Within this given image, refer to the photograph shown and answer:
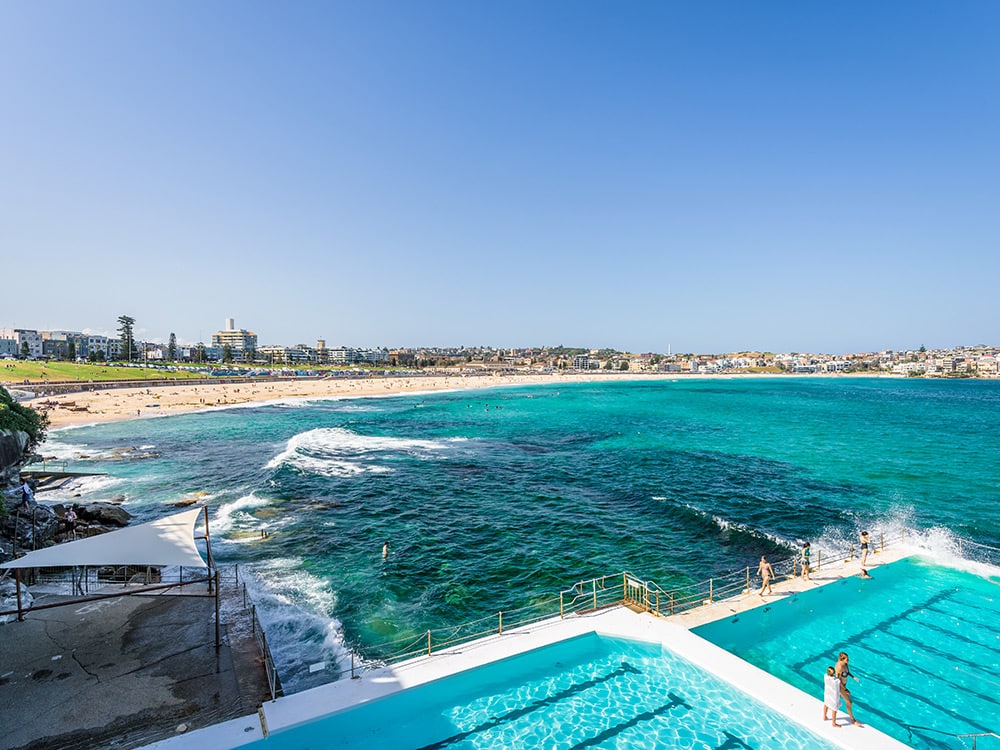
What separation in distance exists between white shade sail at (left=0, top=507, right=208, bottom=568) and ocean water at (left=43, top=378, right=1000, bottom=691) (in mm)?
4259

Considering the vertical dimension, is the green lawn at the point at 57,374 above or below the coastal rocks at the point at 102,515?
above

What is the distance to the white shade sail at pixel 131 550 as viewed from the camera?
30.8ft

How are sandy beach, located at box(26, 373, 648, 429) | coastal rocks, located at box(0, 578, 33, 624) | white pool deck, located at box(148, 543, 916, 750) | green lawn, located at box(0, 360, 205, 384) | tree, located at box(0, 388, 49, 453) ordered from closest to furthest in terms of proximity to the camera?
white pool deck, located at box(148, 543, 916, 750) → coastal rocks, located at box(0, 578, 33, 624) → tree, located at box(0, 388, 49, 453) → sandy beach, located at box(26, 373, 648, 429) → green lawn, located at box(0, 360, 205, 384)

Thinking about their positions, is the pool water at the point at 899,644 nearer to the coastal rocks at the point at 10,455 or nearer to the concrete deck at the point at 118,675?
the concrete deck at the point at 118,675

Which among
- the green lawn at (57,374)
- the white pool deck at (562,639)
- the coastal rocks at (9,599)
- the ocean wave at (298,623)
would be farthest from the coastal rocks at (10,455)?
the green lawn at (57,374)

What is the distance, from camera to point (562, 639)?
11.3 meters

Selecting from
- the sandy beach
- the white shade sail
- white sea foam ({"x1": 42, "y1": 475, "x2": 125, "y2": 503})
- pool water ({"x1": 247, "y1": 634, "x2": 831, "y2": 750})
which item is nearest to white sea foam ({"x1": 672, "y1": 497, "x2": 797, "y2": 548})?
pool water ({"x1": 247, "y1": 634, "x2": 831, "y2": 750})

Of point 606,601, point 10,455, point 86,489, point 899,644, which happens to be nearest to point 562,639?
point 606,601

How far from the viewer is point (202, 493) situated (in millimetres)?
26891

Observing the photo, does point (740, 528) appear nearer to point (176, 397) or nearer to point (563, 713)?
point (563, 713)

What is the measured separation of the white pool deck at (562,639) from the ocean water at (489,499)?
2990 millimetres

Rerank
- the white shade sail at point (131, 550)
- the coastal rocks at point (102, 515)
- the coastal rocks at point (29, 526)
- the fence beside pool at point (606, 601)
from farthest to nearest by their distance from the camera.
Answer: the coastal rocks at point (102, 515), the coastal rocks at point (29, 526), the fence beside pool at point (606, 601), the white shade sail at point (131, 550)

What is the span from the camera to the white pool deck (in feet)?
26.7

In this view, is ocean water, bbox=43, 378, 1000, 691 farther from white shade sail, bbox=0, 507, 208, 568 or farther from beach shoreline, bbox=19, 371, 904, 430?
beach shoreline, bbox=19, 371, 904, 430
